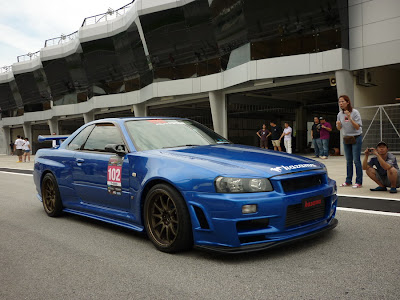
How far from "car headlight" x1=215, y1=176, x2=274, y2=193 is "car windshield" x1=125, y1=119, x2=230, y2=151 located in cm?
123

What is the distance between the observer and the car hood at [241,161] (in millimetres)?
3625

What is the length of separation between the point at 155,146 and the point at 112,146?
0.48 meters

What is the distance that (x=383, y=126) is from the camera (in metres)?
16.1

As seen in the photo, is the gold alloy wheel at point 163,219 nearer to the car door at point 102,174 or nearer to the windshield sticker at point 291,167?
the car door at point 102,174

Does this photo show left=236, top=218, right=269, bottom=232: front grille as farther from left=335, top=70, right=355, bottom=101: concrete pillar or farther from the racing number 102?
left=335, top=70, right=355, bottom=101: concrete pillar

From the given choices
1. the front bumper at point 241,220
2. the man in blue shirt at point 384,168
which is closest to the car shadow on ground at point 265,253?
the front bumper at point 241,220

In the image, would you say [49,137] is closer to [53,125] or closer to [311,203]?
[311,203]

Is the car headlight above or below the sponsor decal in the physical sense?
above

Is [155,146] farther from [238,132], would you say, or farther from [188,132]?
[238,132]

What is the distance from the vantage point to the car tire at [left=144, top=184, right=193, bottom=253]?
12.2 feet

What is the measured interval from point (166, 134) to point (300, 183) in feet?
5.94

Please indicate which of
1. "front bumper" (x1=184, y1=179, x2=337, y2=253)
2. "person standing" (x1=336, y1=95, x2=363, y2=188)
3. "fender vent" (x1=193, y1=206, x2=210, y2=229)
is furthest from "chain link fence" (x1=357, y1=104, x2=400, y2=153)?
"fender vent" (x1=193, y1=206, x2=210, y2=229)

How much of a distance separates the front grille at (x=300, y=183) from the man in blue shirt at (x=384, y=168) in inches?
139

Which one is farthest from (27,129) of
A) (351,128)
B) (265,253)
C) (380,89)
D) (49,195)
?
(265,253)
